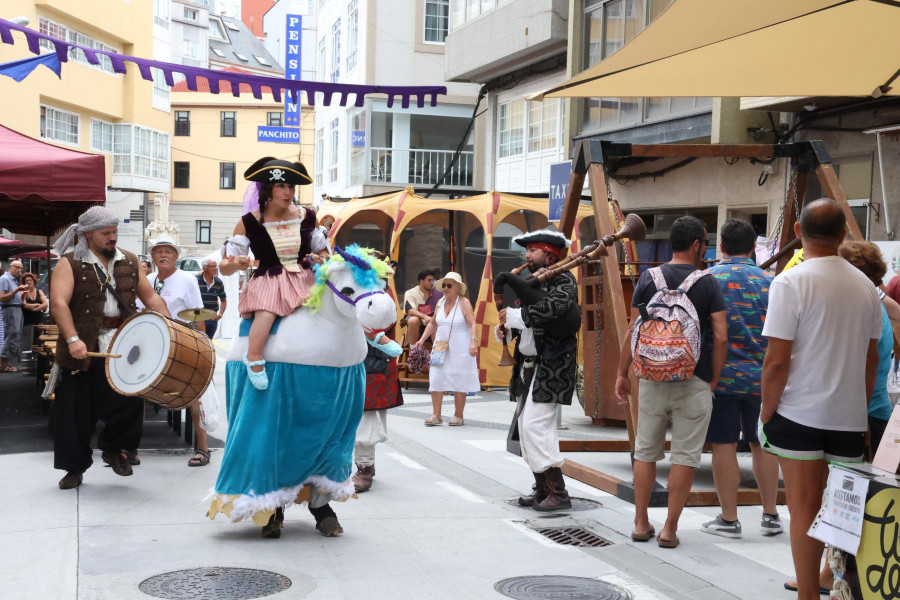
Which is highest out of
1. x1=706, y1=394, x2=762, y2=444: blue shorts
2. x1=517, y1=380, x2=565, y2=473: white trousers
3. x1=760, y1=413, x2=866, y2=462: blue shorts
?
x1=760, y1=413, x2=866, y2=462: blue shorts

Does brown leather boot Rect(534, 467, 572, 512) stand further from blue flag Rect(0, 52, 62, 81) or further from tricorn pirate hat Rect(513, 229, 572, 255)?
blue flag Rect(0, 52, 62, 81)

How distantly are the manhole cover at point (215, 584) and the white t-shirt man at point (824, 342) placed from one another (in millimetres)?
2699

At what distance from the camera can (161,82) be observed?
47.4m

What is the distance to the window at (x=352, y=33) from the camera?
117 ft

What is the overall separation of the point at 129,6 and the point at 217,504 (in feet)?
126

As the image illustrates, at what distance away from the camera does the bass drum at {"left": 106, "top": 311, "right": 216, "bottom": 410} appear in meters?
7.34

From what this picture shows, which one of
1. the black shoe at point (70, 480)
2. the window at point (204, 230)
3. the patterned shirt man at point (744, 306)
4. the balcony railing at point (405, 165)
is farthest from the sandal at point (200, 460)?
the window at point (204, 230)

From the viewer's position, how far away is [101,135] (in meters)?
41.6

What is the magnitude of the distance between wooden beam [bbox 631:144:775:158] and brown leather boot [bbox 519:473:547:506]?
2764 millimetres

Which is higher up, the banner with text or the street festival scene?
the banner with text

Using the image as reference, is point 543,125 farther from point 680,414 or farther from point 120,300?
point 680,414

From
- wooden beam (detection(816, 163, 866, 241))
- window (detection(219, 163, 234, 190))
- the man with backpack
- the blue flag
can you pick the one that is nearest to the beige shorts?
the man with backpack

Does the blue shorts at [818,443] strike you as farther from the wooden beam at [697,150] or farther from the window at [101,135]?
the window at [101,135]

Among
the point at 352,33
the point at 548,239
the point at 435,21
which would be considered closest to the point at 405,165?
the point at 435,21
